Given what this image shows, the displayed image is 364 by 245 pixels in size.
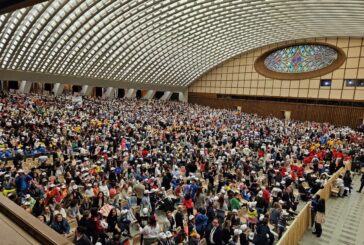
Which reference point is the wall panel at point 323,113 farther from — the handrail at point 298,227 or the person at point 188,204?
the person at point 188,204

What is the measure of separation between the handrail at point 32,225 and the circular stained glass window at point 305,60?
48132 mm

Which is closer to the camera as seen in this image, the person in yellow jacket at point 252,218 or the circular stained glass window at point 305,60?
the person in yellow jacket at point 252,218

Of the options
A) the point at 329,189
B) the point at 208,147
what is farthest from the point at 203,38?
the point at 329,189

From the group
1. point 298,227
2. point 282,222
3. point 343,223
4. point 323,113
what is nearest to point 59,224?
point 282,222

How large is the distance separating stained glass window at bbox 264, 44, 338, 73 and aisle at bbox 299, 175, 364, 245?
34763 millimetres

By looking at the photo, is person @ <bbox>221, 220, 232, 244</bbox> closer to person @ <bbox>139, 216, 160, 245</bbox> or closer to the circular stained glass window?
person @ <bbox>139, 216, 160, 245</bbox>

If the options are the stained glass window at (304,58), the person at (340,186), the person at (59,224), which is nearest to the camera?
the person at (59,224)

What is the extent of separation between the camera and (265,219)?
8.21 metres

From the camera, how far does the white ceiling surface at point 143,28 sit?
30.9m

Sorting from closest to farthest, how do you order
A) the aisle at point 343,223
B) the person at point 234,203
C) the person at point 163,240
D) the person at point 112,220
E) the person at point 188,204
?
the person at point 163,240
the person at point 112,220
the aisle at point 343,223
the person at point 188,204
the person at point 234,203

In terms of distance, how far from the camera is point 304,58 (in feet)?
153

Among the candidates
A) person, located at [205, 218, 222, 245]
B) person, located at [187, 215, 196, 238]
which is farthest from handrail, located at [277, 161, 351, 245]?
person, located at [187, 215, 196, 238]

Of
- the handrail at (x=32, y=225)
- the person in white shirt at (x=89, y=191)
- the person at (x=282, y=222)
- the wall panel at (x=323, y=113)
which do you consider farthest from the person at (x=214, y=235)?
the wall panel at (x=323, y=113)

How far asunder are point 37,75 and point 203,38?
29.4 meters
